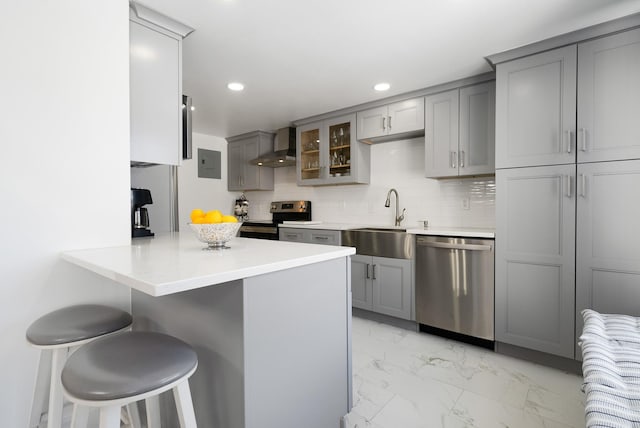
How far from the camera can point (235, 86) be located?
9.68 feet

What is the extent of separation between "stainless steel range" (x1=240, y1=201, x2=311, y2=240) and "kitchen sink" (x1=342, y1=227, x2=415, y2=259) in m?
1.19

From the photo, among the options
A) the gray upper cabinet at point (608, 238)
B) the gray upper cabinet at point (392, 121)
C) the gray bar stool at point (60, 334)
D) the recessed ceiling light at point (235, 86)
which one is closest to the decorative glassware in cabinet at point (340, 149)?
the gray upper cabinet at point (392, 121)

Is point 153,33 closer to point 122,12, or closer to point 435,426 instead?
point 122,12

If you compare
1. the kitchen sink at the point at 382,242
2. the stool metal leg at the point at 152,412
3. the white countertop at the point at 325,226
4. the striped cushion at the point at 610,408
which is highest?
the white countertop at the point at 325,226

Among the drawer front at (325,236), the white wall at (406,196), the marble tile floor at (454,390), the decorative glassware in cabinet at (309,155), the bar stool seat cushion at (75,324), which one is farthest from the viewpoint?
the decorative glassware in cabinet at (309,155)

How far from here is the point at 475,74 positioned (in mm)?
2693

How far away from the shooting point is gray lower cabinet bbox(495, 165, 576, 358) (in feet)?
7.01

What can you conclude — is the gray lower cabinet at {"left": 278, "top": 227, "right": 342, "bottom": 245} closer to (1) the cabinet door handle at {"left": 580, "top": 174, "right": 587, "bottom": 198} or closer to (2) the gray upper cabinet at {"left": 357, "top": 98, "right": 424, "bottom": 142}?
(2) the gray upper cabinet at {"left": 357, "top": 98, "right": 424, "bottom": 142}

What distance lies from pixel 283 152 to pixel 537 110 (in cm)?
284

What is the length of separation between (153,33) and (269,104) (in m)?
1.65

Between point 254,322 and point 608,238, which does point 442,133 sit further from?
point 254,322

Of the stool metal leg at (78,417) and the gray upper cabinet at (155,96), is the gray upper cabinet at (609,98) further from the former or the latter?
the stool metal leg at (78,417)

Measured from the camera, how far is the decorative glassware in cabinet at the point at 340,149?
3701 mm

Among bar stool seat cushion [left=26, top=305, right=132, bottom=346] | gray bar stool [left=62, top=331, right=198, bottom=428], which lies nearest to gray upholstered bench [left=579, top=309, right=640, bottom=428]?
gray bar stool [left=62, top=331, right=198, bottom=428]
